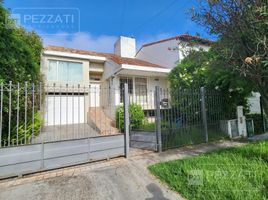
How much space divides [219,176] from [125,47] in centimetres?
1670

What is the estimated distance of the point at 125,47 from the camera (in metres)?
18.9

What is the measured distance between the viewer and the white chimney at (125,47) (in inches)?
729

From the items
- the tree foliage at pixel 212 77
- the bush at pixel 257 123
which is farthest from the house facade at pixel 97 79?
the bush at pixel 257 123

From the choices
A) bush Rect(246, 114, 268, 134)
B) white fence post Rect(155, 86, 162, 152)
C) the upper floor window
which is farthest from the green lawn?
the upper floor window

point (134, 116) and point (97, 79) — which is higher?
point (97, 79)

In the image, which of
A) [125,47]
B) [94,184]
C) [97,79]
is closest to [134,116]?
[97,79]

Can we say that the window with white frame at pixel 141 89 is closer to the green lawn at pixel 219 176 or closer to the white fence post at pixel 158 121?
the white fence post at pixel 158 121

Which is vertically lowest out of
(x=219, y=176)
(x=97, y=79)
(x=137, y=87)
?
(x=219, y=176)

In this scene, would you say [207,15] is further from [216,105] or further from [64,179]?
[64,179]

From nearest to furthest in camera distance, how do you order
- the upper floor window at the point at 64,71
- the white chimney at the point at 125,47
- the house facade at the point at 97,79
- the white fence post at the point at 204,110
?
the white fence post at the point at 204,110 < the house facade at the point at 97,79 < the upper floor window at the point at 64,71 < the white chimney at the point at 125,47

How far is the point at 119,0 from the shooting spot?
39.6ft

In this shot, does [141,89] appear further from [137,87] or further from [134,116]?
[134,116]

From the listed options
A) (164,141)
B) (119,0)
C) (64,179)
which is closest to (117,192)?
(64,179)

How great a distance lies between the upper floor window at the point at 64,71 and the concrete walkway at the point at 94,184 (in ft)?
29.0
